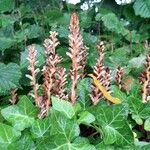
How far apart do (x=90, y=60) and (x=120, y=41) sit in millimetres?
936

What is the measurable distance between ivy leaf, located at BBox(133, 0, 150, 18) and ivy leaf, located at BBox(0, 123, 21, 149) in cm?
202

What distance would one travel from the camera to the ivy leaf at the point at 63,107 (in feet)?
2.80

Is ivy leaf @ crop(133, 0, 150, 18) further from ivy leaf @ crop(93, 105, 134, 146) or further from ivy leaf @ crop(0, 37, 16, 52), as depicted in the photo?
ivy leaf @ crop(93, 105, 134, 146)

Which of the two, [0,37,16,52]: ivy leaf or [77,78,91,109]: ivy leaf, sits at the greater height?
[77,78,91,109]: ivy leaf

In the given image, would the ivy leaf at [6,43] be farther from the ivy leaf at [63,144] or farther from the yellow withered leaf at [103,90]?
the ivy leaf at [63,144]

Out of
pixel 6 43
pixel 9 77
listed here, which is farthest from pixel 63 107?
pixel 6 43

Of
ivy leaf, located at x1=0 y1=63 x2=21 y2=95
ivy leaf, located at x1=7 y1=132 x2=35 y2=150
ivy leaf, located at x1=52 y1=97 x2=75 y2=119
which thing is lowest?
ivy leaf, located at x1=0 y1=63 x2=21 y2=95

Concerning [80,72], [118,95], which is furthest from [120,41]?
[118,95]

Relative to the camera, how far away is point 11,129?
0.85 m

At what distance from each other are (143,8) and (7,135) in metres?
2.04

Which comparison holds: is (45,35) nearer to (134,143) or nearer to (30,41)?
(30,41)

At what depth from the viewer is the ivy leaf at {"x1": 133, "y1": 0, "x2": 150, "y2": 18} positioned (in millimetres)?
2744

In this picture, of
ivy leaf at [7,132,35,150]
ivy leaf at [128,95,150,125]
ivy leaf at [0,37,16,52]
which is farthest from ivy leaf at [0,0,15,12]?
ivy leaf at [7,132,35,150]

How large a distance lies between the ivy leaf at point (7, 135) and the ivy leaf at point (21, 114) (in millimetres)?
14
